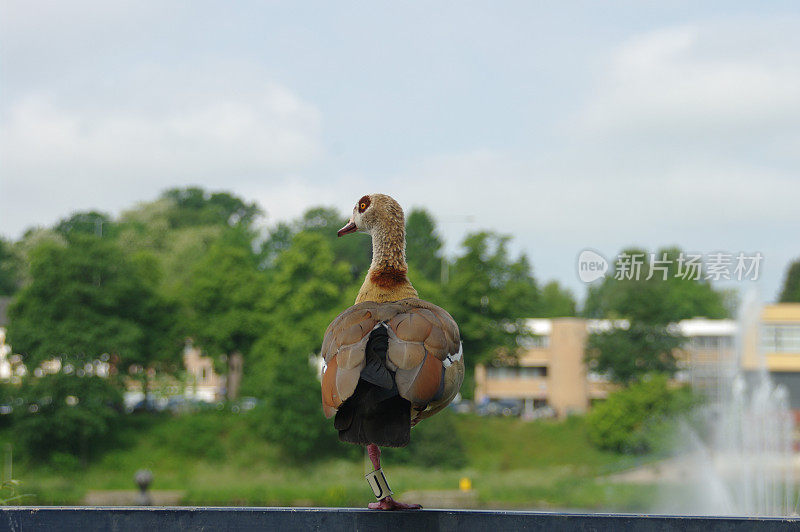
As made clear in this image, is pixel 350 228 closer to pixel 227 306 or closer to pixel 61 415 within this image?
pixel 61 415

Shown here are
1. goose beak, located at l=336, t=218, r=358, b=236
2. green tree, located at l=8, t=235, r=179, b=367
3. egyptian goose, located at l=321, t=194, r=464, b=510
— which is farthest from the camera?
green tree, located at l=8, t=235, r=179, b=367

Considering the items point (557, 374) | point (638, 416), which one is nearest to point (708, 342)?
point (638, 416)

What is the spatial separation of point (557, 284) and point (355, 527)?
131 metres

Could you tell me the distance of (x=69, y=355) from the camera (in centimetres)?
5541

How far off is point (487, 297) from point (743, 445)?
23381 millimetres

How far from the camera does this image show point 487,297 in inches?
2606

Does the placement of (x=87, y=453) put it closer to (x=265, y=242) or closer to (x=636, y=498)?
(x=636, y=498)

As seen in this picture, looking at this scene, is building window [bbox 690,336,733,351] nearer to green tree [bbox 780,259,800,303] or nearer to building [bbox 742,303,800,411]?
building [bbox 742,303,800,411]

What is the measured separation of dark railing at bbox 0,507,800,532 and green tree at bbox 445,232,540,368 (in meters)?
58.3

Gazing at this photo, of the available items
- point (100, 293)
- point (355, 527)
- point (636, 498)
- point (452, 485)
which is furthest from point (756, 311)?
point (355, 527)

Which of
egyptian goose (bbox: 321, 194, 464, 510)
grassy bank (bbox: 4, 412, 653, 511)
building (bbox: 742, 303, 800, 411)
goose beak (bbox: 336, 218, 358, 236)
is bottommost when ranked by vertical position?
grassy bank (bbox: 4, 412, 653, 511)

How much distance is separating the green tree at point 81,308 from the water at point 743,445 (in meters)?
32.9

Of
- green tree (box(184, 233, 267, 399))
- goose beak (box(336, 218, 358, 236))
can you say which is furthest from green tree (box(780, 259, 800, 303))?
goose beak (box(336, 218, 358, 236))

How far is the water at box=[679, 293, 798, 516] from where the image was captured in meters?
40.8
